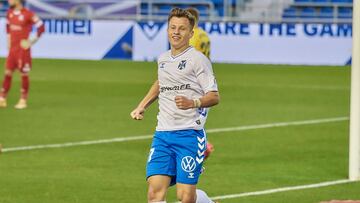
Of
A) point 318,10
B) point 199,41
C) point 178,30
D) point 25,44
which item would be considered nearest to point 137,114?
point 178,30

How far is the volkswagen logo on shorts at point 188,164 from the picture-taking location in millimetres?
10055

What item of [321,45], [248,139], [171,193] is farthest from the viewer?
[321,45]

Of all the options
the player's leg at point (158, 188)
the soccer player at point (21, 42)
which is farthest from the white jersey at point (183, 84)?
the soccer player at point (21, 42)

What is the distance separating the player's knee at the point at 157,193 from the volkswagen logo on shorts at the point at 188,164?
254 mm

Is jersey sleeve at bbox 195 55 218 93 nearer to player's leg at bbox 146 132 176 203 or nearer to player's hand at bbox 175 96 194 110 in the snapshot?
player's hand at bbox 175 96 194 110

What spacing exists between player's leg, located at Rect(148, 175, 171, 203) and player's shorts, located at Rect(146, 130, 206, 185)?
0.14 feet

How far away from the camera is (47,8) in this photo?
43406 mm

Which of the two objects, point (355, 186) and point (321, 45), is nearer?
point (355, 186)

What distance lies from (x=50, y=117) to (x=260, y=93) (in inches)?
276

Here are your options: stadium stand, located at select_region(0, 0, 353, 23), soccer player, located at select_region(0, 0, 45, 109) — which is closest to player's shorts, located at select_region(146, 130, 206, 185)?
soccer player, located at select_region(0, 0, 45, 109)

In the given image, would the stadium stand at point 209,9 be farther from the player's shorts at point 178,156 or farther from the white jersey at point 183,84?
the player's shorts at point 178,156

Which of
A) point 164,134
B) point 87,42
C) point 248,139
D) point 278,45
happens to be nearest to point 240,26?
point 278,45

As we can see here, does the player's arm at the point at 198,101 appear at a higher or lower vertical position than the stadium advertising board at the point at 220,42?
higher

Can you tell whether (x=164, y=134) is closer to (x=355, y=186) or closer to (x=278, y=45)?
(x=355, y=186)
